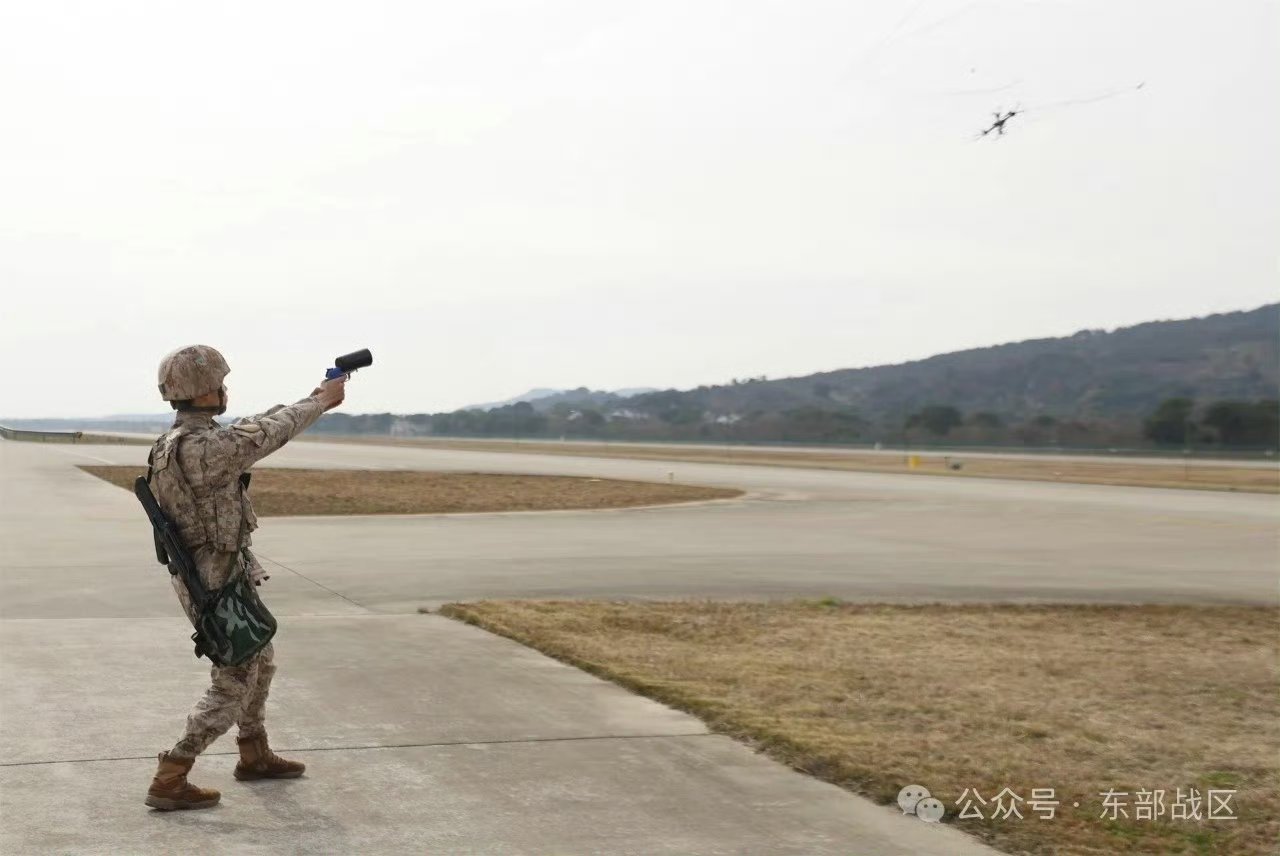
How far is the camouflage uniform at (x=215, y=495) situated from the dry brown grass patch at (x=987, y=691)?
109 inches

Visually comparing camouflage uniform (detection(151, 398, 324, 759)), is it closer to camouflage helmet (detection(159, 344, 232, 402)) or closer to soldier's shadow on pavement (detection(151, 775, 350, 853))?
camouflage helmet (detection(159, 344, 232, 402))

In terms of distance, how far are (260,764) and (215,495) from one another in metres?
1.32

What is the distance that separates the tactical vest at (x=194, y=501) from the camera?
5438 millimetres

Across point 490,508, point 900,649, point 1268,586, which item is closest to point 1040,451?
point 490,508

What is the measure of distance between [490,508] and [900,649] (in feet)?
58.6

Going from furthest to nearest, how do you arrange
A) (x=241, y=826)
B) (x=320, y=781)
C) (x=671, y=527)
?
(x=671, y=527) → (x=320, y=781) → (x=241, y=826)

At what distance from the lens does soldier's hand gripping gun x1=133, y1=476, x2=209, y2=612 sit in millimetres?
5465

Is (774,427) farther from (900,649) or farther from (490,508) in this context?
(900,649)

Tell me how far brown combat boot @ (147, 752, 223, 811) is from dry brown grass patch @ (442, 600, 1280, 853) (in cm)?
283

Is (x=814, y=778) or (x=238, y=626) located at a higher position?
(x=238, y=626)

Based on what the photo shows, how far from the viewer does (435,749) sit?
22.1ft

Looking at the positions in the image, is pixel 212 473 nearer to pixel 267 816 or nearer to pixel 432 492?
pixel 267 816

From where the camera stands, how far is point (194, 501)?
5488 millimetres

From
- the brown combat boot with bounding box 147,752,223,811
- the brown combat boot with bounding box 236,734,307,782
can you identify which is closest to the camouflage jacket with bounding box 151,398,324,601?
the brown combat boot with bounding box 147,752,223,811
